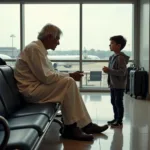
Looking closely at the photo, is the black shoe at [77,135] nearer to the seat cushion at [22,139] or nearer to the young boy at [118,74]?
the young boy at [118,74]

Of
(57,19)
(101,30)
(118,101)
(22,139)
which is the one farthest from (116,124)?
(57,19)

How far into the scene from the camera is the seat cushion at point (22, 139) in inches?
58.9

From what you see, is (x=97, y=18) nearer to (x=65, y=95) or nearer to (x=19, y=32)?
(x=19, y=32)

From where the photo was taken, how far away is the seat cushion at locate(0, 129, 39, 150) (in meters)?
1.50

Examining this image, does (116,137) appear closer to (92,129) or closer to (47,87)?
(92,129)

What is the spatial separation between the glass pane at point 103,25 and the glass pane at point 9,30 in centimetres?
197

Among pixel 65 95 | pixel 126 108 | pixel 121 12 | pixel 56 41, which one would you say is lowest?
pixel 126 108

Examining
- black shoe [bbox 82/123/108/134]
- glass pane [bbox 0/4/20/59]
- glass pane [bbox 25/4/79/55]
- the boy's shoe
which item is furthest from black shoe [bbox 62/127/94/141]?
glass pane [bbox 0/4/20/59]

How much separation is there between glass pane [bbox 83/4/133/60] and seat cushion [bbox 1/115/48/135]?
6091 mm

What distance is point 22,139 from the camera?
5.13 feet

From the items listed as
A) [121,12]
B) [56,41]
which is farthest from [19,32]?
[56,41]

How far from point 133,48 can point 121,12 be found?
1109 millimetres

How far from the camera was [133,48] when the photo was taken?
7.91 m

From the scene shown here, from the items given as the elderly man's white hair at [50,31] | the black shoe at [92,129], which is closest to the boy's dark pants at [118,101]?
the black shoe at [92,129]
